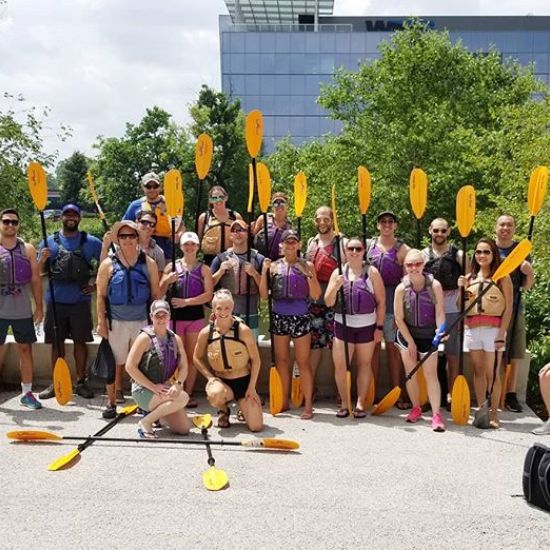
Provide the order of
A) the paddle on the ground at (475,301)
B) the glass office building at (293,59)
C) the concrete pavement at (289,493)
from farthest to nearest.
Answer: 1. the glass office building at (293,59)
2. the paddle on the ground at (475,301)
3. the concrete pavement at (289,493)

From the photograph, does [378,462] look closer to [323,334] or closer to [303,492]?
[303,492]

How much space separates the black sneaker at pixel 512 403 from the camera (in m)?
5.74

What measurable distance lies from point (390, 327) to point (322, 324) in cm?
61

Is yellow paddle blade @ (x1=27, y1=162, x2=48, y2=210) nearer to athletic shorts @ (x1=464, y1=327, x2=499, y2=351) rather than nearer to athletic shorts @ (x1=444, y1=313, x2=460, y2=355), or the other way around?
athletic shorts @ (x1=444, y1=313, x2=460, y2=355)

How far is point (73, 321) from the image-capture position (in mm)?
5930

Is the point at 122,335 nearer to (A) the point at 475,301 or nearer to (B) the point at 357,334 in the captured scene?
(B) the point at 357,334

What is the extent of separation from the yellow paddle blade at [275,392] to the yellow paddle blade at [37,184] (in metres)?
2.65

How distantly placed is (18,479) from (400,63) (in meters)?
15.1

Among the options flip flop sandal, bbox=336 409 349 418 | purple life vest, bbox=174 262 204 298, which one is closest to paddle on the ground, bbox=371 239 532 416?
flip flop sandal, bbox=336 409 349 418

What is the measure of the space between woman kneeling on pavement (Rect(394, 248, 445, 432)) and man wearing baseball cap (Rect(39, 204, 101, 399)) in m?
2.80

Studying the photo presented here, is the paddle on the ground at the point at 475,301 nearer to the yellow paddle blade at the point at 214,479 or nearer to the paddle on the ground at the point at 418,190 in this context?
the paddle on the ground at the point at 418,190

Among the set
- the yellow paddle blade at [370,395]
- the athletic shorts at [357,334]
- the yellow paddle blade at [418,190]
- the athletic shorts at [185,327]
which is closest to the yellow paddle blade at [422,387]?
the yellow paddle blade at [370,395]

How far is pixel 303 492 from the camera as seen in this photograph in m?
3.98

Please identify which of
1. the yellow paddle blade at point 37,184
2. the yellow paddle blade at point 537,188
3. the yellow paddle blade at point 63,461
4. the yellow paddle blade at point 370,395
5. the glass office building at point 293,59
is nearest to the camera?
the yellow paddle blade at point 63,461
